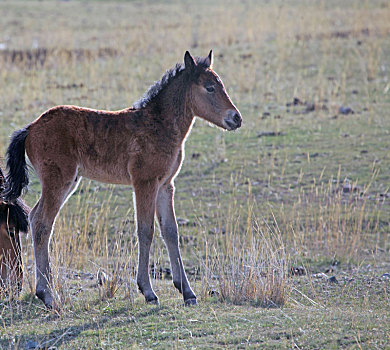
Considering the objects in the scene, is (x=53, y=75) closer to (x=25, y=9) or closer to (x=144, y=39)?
(x=144, y=39)

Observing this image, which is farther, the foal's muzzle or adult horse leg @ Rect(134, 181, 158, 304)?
the foal's muzzle

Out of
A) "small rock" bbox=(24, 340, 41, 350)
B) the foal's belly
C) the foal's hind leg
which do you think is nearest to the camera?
"small rock" bbox=(24, 340, 41, 350)

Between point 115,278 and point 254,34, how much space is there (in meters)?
16.6

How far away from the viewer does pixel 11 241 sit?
6719mm

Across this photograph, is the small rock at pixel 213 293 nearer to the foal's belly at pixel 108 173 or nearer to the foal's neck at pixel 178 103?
the foal's belly at pixel 108 173

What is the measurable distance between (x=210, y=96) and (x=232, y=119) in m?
0.34

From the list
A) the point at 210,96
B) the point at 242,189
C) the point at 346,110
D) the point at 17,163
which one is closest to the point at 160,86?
the point at 210,96

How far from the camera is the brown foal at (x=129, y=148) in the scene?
6266 mm

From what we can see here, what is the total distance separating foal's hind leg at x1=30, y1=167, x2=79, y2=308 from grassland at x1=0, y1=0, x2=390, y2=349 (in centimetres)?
18

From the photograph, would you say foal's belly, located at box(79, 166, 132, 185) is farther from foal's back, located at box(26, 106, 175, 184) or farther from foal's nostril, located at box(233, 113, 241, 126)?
foal's nostril, located at box(233, 113, 241, 126)

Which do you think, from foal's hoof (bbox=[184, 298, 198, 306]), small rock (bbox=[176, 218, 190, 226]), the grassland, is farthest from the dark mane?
small rock (bbox=[176, 218, 190, 226])

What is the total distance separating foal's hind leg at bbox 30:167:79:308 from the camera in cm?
621

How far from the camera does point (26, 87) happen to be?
16.9m

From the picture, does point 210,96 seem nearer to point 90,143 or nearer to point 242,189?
point 90,143
